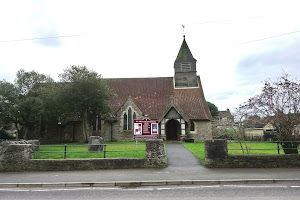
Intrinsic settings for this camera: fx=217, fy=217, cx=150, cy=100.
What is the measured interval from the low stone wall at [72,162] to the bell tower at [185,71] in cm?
2187

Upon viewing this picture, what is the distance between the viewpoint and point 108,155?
13.9m

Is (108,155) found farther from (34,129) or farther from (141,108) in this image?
(34,129)

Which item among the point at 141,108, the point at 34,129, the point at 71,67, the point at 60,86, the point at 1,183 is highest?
the point at 71,67

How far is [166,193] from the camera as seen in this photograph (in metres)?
7.13

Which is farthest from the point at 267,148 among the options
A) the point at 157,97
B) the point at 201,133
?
the point at 157,97

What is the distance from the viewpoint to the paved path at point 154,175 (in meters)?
8.86

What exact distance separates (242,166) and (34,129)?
2646 cm

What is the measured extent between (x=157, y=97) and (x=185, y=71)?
20.9ft

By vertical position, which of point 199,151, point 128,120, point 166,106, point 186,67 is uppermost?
point 186,67

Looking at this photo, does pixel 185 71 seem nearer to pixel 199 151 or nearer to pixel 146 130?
pixel 199 151

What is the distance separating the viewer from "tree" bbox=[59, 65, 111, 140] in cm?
2333

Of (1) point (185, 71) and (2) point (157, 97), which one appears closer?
(2) point (157, 97)

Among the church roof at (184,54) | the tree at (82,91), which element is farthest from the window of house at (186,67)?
the tree at (82,91)

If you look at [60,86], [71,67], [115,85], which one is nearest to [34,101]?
[60,86]
